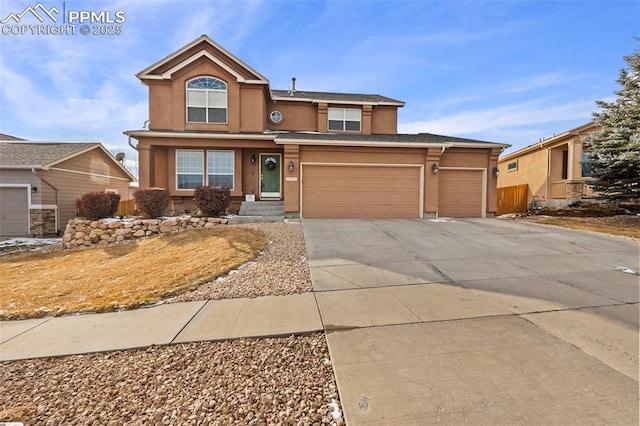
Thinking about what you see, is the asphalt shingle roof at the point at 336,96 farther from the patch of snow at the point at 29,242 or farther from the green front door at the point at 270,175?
the patch of snow at the point at 29,242

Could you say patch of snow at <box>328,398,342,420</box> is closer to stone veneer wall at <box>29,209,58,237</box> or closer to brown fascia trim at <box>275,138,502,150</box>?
brown fascia trim at <box>275,138,502,150</box>

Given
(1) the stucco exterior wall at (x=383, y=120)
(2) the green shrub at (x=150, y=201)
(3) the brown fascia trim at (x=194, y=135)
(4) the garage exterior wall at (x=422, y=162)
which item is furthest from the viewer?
(1) the stucco exterior wall at (x=383, y=120)

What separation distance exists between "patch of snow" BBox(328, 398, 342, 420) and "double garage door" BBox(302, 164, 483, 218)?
388 inches

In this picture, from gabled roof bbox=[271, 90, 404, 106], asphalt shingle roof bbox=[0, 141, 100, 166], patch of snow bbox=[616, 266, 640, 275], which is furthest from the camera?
gabled roof bbox=[271, 90, 404, 106]

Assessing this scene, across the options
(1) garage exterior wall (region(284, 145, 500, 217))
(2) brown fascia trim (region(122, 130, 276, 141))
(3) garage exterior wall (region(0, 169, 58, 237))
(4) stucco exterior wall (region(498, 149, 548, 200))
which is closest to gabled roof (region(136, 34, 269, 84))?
(2) brown fascia trim (region(122, 130, 276, 141))

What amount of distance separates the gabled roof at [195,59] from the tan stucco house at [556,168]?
16.6 m

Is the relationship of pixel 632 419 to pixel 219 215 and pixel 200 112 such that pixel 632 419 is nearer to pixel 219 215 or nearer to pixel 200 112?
pixel 219 215

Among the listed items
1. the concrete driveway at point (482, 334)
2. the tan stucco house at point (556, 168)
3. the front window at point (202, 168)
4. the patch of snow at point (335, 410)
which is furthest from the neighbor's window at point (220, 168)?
the tan stucco house at point (556, 168)

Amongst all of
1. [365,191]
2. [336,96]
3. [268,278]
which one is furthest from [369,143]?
[268,278]

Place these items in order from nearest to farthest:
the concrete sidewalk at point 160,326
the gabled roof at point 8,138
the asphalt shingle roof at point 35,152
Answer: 1. the concrete sidewalk at point 160,326
2. the asphalt shingle roof at point 35,152
3. the gabled roof at point 8,138

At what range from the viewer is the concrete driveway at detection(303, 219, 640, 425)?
2.14 m

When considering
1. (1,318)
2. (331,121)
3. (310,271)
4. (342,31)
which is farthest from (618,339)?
(331,121)

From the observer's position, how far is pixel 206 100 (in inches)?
527

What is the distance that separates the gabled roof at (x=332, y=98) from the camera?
15.6m
